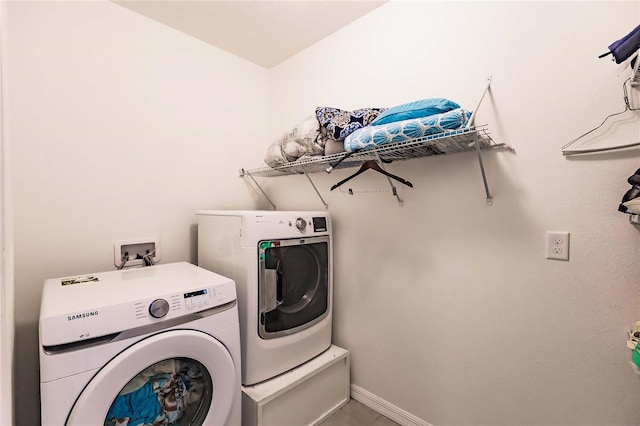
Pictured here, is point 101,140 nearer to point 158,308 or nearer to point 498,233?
point 158,308

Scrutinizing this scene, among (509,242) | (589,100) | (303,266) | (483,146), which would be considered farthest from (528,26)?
(303,266)

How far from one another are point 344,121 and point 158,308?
1.16m

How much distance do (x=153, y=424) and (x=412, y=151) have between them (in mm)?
1597

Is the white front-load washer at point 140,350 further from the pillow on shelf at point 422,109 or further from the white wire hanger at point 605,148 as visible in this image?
the white wire hanger at point 605,148

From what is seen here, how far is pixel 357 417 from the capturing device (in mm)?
1733

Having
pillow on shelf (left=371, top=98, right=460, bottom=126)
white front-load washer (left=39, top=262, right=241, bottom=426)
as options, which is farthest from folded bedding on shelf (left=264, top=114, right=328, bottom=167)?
white front-load washer (left=39, top=262, right=241, bottom=426)

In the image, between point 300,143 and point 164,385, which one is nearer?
point 164,385

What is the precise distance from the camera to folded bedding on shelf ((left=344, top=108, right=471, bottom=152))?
3.69ft

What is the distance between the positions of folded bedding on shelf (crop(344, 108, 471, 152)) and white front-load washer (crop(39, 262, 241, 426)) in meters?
0.89

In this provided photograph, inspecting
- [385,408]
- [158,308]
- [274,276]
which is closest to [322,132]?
[274,276]

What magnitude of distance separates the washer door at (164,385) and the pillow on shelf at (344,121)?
43.1 inches

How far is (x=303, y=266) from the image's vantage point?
175 centimetres

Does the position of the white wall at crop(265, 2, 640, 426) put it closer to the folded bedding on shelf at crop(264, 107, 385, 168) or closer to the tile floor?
the tile floor

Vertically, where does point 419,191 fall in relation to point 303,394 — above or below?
above
